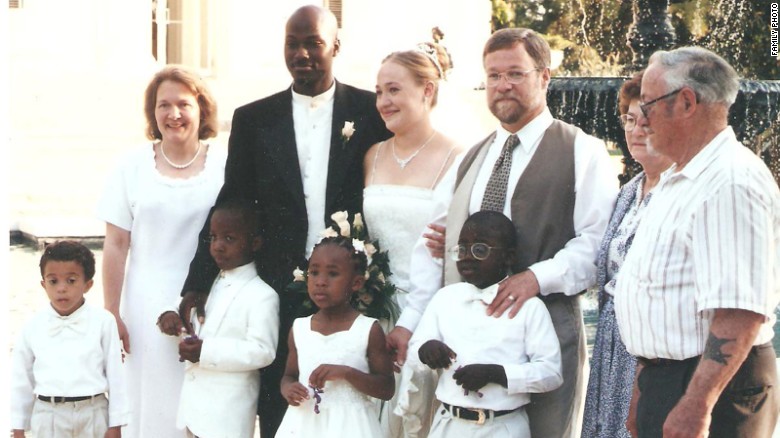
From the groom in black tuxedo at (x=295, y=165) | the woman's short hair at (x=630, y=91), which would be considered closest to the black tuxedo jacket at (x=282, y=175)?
the groom in black tuxedo at (x=295, y=165)

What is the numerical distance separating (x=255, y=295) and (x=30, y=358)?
1.01 m

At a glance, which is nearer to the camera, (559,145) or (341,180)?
(559,145)

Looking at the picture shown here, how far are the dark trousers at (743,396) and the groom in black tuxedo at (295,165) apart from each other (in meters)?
1.92

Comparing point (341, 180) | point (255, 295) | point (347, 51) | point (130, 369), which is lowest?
point (130, 369)

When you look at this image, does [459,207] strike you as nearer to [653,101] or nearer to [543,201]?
[543,201]

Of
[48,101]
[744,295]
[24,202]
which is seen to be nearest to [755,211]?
[744,295]

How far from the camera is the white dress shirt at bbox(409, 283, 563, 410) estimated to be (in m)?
4.66

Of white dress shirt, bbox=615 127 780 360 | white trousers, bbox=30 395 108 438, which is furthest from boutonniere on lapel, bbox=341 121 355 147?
white dress shirt, bbox=615 127 780 360

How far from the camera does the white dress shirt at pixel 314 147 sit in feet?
18.0

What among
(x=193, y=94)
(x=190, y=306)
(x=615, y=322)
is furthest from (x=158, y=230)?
(x=615, y=322)

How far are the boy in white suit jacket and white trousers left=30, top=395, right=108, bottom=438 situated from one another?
0.35m

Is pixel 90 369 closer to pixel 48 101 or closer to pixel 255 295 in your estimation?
pixel 255 295

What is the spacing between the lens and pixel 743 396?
3818 millimetres

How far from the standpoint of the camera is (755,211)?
3.64 metres
